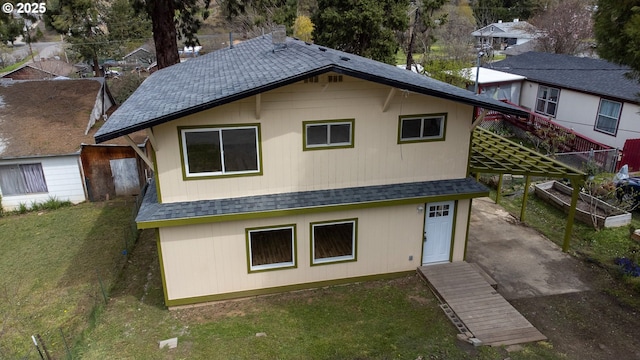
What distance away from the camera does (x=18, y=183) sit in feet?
58.5

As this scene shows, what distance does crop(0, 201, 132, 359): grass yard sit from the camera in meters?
10.4

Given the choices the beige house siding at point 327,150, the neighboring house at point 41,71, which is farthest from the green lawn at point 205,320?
the neighboring house at point 41,71

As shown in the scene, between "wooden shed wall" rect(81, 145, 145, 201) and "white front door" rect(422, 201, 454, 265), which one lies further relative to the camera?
"wooden shed wall" rect(81, 145, 145, 201)

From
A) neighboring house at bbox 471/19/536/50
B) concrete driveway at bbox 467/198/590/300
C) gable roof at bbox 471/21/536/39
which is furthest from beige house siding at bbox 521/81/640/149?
gable roof at bbox 471/21/536/39

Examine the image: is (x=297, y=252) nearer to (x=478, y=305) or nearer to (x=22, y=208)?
(x=478, y=305)

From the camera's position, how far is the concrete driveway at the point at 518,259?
456 inches

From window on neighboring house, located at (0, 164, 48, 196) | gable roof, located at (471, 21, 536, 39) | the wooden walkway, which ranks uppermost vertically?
gable roof, located at (471, 21, 536, 39)

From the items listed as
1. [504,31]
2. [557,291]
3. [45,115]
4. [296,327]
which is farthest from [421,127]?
[504,31]

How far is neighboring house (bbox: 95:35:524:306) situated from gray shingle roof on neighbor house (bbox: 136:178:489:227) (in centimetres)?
4

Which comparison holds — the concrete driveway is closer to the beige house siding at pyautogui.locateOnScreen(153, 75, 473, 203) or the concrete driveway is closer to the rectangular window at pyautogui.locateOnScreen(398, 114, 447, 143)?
the beige house siding at pyautogui.locateOnScreen(153, 75, 473, 203)

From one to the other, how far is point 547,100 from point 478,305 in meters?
20.0

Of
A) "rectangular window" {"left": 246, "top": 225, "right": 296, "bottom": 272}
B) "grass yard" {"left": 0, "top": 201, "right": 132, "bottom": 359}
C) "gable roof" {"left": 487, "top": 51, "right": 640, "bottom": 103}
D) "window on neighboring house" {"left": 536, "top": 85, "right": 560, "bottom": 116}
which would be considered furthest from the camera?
"window on neighboring house" {"left": 536, "top": 85, "right": 560, "bottom": 116}

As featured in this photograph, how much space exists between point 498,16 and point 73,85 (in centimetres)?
6389

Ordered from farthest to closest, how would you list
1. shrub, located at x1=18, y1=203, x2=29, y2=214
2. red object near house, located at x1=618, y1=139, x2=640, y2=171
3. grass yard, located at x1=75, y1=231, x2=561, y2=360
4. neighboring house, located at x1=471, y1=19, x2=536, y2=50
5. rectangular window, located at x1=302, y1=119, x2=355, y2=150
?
1. neighboring house, located at x1=471, y1=19, x2=536, y2=50
2. red object near house, located at x1=618, y1=139, x2=640, y2=171
3. shrub, located at x1=18, y1=203, x2=29, y2=214
4. rectangular window, located at x1=302, y1=119, x2=355, y2=150
5. grass yard, located at x1=75, y1=231, x2=561, y2=360
